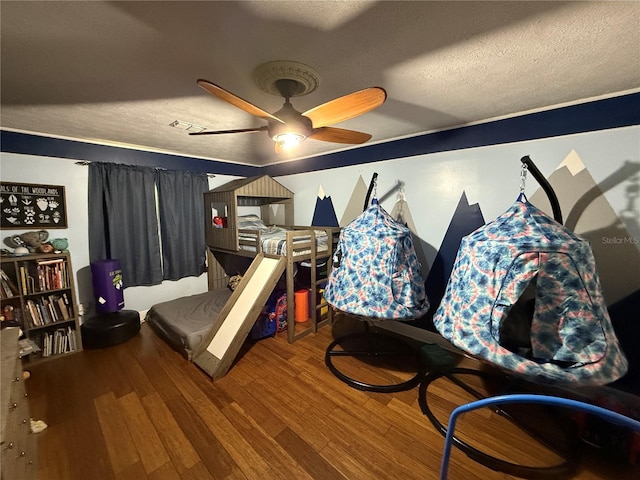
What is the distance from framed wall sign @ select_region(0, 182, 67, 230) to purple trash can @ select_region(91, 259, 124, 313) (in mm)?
582

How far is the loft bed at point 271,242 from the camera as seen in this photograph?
9.00 ft

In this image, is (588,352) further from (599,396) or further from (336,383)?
(336,383)

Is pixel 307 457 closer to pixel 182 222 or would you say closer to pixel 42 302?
pixel 42 302

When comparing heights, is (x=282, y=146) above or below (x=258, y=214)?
above

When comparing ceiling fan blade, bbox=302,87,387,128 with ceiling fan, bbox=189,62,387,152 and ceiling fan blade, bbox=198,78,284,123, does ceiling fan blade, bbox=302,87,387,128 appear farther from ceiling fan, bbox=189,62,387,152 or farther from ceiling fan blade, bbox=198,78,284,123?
ceiling fan blade, bbox=198,78,284,123

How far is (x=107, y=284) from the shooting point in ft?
8.77

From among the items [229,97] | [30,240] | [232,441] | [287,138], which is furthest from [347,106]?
[30,240]

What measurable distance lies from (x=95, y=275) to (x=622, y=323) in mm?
4686

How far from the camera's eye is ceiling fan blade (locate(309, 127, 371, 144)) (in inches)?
65.2

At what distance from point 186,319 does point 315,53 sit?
273 centimetres

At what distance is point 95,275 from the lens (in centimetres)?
268

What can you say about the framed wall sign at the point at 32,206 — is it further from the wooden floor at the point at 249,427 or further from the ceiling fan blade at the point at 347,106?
the ceiling fan blade at the point at 347,106

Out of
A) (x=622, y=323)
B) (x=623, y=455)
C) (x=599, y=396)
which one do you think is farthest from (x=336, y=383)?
(x=622, y=323)

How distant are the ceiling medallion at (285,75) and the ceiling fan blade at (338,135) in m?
0.25
